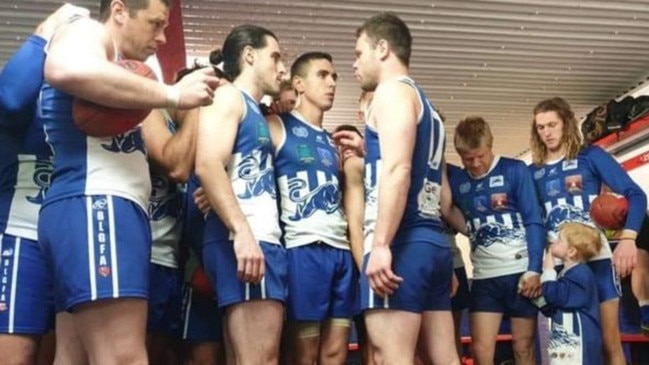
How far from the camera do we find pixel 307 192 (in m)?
2.69

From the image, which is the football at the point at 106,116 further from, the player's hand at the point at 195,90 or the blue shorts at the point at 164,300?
the blue shorts at the point at 164,300

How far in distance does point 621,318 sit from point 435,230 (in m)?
3.94

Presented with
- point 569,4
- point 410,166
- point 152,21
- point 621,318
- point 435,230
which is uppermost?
point 569,4

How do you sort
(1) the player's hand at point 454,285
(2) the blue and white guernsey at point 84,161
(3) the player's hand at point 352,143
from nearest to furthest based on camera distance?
1. (2) the blue and white guernsey at point 84,161
2. (3) the player's hand at point 352,143
3. (1) the player's hand at point 454,285

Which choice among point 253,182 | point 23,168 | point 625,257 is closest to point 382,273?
point 253,182

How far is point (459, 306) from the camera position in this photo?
149 inches

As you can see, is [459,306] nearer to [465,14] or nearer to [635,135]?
[465,14]

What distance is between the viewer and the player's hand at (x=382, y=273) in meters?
2.21

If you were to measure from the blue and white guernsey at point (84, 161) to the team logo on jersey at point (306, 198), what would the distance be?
33.4 inches

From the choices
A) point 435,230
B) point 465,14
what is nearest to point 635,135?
point 465,14

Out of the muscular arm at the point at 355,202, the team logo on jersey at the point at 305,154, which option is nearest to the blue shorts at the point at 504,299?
the muscular arm at the point at 355,202

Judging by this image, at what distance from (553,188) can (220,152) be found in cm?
217

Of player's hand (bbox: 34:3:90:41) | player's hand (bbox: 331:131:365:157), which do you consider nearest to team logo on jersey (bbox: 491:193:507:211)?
player's hand (bbox: 331:131:365:157)

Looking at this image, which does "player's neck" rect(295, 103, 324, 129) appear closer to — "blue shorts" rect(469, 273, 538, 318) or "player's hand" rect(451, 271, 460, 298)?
"player's hand" rect(451, 271, 460, 298)
